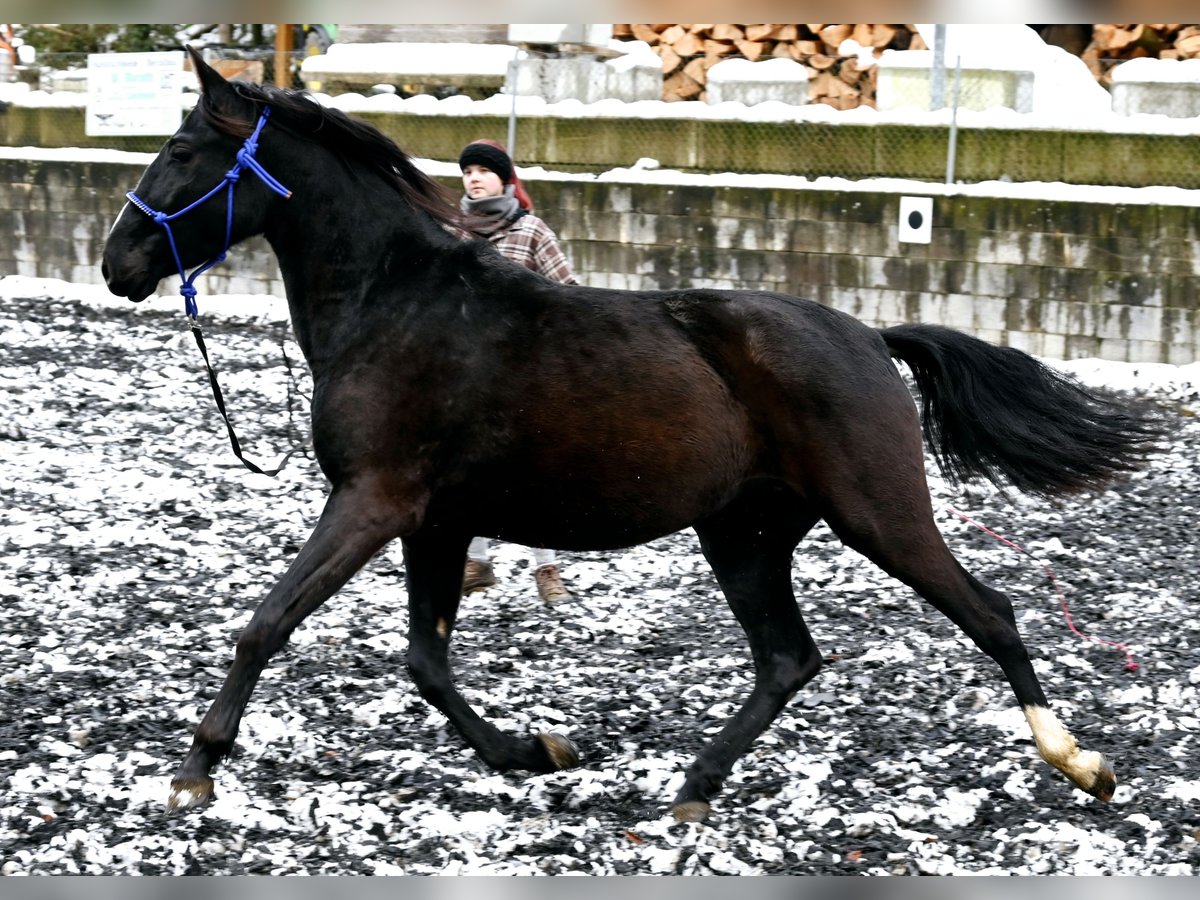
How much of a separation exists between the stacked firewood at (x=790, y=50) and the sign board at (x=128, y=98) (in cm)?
462

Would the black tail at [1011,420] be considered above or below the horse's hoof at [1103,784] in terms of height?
above

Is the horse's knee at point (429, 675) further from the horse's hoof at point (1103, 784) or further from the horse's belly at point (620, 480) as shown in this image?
the horse's hoof at point (1103, 784)

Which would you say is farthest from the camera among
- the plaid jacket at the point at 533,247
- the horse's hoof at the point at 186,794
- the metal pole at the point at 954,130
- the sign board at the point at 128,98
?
the sign board at the point at 128,98

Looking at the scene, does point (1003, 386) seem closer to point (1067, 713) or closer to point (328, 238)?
point (1067, 713)

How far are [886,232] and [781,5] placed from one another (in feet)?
30.9

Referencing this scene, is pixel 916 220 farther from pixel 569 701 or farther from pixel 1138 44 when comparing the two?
pixel 569 701

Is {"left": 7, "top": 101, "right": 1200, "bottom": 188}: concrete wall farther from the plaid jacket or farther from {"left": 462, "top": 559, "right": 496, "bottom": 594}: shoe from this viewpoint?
{"left": 462, "top": 559, "right": 496, "bottom": 594}: shoe

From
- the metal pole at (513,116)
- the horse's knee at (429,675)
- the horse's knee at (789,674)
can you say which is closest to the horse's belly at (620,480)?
the horse's knee at (429,675)

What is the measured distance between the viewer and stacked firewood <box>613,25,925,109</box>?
1612 centimetres

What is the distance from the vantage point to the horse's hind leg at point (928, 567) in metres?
4.88

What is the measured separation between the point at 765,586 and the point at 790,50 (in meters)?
12.1

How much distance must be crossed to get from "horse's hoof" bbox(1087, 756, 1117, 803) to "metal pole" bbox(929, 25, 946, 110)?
9402mm

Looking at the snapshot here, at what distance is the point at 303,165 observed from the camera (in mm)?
5062

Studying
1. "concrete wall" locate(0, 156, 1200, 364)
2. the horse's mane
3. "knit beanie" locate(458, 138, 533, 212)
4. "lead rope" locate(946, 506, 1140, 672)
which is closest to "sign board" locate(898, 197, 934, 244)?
"concrete wall" locate(0, 156, 1200, 364)
